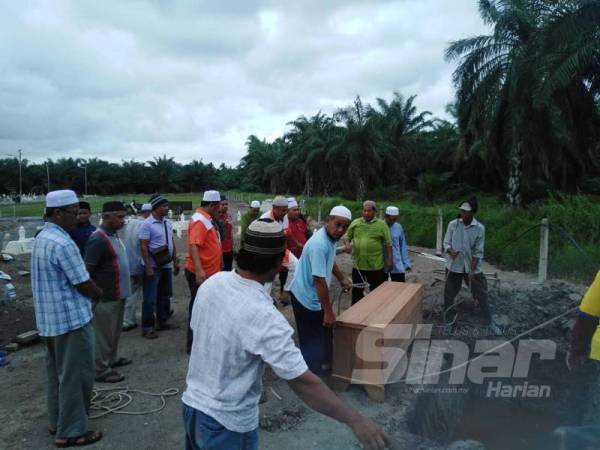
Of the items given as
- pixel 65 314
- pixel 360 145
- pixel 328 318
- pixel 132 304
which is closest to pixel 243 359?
pixel 65 314

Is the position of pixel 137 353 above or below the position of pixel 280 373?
below

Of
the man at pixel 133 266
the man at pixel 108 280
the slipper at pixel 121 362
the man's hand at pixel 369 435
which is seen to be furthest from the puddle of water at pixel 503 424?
the man at pixel 133 266

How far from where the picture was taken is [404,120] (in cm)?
3400

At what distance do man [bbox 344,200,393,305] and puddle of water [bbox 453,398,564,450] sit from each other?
6.21 ft

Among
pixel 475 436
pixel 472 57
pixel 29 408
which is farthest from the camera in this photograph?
pixel 472 57

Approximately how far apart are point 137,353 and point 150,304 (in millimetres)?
629

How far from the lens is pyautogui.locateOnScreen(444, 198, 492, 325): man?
5629mm

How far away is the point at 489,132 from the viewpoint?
61.4ft

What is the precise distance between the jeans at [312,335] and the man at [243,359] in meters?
1.97

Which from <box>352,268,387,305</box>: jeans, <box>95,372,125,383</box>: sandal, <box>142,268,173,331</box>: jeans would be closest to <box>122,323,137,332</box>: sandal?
<box>142,268,173,331</box>: jeans

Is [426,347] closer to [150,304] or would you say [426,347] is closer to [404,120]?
[150,304]

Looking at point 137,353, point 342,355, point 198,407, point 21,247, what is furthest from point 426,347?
point 21,247

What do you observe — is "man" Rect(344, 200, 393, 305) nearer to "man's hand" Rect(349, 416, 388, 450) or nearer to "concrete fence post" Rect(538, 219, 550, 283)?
"man's hand" Rect(349, 416, 388, 450)

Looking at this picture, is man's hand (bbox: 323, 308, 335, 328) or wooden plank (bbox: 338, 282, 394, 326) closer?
man's hand (bbox: 323, 308, 335, 328)
